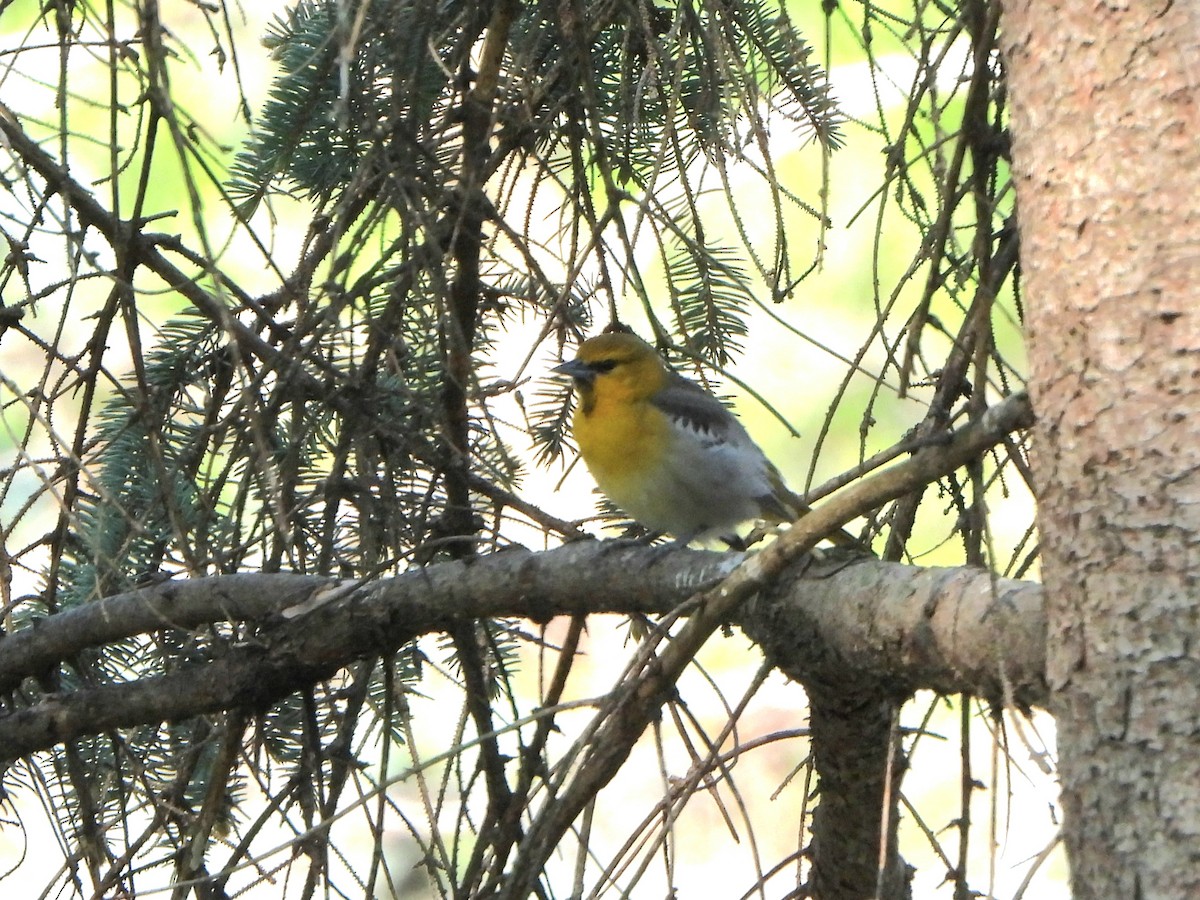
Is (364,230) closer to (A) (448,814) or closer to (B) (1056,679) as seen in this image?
(B) (1056,679)

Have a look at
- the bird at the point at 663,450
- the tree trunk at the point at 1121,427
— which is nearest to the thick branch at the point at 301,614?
the tree trunk at the point at 1121,427

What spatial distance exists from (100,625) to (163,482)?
872 mm

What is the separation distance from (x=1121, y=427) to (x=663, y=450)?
2250 millimetres

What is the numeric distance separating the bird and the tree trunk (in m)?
1.95

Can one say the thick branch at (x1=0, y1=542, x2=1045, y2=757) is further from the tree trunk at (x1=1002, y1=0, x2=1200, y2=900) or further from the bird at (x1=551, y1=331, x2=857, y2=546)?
the bird at (x1=551, y1=331, x2=857, y2=546)

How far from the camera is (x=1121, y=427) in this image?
1.39 metres

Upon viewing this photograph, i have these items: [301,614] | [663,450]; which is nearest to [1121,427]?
[301,614]

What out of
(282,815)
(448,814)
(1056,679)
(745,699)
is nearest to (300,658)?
(282,815)

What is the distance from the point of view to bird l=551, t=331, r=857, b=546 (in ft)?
11.5

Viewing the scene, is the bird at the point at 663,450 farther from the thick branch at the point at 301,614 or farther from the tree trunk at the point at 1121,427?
the tree trunk at the point at 1121,427

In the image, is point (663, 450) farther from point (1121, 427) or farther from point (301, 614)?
point (1121, 427)

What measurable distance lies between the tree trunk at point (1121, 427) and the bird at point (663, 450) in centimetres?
195

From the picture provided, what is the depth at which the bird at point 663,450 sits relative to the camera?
3.49m

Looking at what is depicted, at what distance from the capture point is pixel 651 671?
63.8 inches
